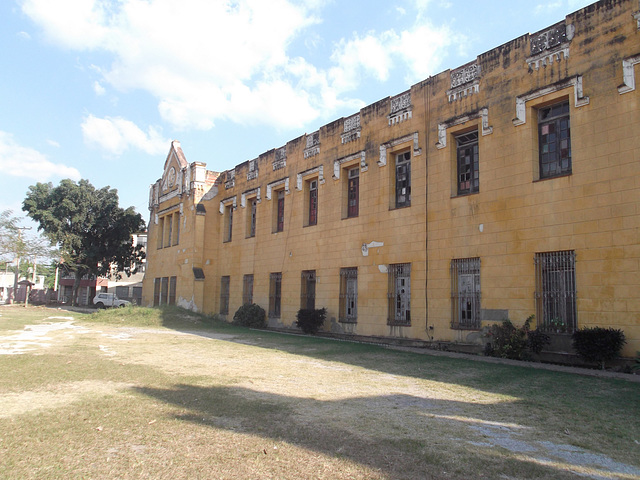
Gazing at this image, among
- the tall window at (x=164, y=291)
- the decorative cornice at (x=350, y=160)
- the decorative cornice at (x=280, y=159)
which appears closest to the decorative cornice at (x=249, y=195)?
the decorative cornice at (x=280, y=159)

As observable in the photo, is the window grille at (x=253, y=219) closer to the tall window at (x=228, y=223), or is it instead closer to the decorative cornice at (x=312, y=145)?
the tall window at (x=228, y=223)

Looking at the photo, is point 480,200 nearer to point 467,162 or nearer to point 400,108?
point 467,162

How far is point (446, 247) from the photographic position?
14.0 meters

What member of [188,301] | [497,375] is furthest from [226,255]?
[497,375]

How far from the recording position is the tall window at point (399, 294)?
15.2 metres

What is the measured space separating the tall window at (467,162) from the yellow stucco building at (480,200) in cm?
4

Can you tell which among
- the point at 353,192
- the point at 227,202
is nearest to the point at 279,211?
the point at 227,202

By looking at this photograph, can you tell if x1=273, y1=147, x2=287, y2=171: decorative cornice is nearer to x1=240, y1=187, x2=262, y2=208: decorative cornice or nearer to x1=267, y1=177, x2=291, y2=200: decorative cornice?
x1=267, y1=177, x2=291, y2=200: decorative cornice

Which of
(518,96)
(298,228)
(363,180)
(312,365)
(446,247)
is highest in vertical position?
(518,96)

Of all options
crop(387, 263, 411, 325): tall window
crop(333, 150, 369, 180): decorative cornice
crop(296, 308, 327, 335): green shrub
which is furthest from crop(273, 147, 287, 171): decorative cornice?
crop(387, 263, 411, 325): tall window

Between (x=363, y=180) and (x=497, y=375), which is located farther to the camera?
(x=363, y=180)

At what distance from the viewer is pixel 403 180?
16141mm

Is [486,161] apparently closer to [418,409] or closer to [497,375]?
[497,375]

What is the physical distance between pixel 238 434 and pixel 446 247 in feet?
33.8
